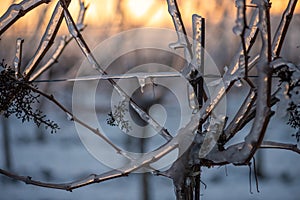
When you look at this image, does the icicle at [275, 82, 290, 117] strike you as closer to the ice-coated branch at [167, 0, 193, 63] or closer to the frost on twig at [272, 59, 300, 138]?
the frost on twig at [272, 59, 300, 138]

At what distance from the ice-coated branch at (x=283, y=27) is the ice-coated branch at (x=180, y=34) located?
17cm

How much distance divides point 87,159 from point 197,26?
485 centimetres

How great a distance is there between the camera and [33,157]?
569cm

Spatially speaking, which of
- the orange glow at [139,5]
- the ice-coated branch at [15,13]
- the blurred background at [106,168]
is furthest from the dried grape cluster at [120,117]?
the blurred background at [106,168]

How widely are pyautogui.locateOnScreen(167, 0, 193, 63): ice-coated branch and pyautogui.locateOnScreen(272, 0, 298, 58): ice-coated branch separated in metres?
0.17

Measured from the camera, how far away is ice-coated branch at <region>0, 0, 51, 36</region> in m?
0.93

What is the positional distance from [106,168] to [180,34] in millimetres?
4002

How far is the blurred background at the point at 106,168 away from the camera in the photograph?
3.20 metres

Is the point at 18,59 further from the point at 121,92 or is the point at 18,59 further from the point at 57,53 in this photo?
the point at 121,92

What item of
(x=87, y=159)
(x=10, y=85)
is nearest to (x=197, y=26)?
(x=10, y=85)

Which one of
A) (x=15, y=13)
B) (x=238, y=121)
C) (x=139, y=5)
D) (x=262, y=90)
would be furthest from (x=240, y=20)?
(x=139, y=5)

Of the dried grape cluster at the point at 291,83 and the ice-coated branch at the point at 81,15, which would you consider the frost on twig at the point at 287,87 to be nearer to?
the dried grape cluster at the point at 291,83

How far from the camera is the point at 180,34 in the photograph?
939mm

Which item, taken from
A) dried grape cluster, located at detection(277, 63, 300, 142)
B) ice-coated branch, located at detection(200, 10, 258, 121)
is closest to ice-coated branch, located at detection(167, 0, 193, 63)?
ice-coated branch, located at detection(200, 10, 258, 121)
